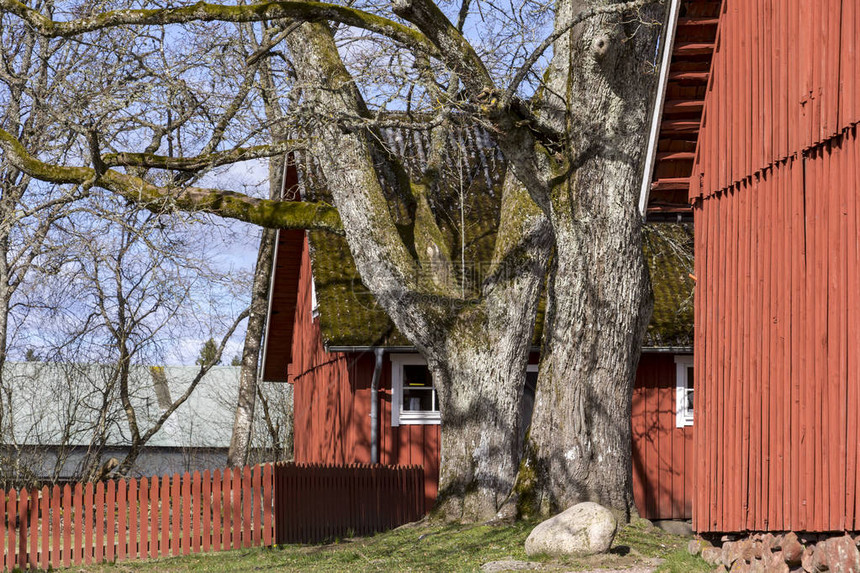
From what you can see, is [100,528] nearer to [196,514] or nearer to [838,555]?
[196,514]

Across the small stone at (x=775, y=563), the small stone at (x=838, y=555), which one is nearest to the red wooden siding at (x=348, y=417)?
the small stone at (x=775, y=563)

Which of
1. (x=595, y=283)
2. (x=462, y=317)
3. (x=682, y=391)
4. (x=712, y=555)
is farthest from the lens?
(x=682, y=391)

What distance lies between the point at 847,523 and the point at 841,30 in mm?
3392

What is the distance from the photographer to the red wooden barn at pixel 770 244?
7566mm

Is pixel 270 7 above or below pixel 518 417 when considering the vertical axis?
above

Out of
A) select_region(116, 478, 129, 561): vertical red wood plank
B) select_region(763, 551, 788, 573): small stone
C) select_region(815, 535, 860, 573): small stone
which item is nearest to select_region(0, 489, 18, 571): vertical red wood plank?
select_region(116, 478, 129, 561): vertical red wood plank

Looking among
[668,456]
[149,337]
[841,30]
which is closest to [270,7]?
[841,30]

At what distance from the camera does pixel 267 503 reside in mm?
14727

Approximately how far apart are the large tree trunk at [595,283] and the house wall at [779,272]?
6.58 feet

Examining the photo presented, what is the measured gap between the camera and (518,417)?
13.7 m

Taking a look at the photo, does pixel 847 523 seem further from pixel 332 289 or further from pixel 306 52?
pixel 332 289

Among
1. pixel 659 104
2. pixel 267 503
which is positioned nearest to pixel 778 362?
pixel 659 104

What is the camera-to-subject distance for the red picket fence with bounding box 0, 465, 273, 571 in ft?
44.3

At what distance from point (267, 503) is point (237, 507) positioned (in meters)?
0.40
